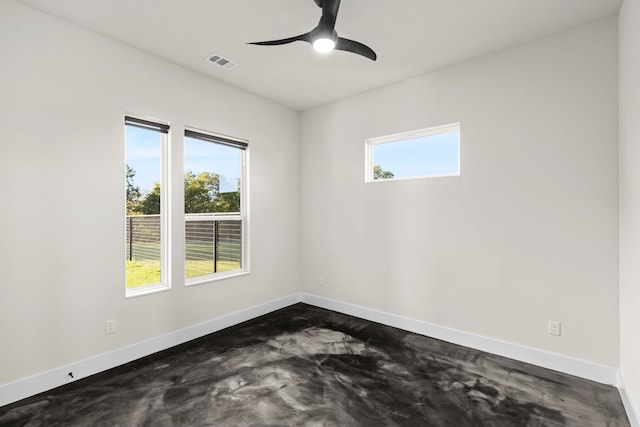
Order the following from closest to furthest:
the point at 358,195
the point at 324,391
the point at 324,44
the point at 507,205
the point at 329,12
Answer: the point at 329,12 < the point at 324,44 < the point at 324,391 < the point at 507,205 < the point at 358,195

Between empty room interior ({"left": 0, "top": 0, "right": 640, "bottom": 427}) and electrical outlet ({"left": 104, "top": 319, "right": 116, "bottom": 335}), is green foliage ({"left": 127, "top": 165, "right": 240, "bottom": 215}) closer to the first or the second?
empty room interior ({"left": 0, "top": 0, "right": 640, "bottom": 427})

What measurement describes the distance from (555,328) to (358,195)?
7.71 feet

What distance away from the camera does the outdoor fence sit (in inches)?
120

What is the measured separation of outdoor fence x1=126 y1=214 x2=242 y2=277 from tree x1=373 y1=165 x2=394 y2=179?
71.4 inches

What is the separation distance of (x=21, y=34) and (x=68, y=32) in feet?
1.01

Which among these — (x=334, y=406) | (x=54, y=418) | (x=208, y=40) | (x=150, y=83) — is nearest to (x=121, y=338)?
(x=54, y=418)

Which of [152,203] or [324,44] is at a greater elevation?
[324,44]

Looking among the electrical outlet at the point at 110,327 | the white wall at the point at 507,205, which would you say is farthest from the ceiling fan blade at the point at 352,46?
the electrical outlet at the point at 110,327

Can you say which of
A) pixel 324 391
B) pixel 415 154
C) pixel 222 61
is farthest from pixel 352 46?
pixel 324 391

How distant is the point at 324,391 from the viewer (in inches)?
93.7

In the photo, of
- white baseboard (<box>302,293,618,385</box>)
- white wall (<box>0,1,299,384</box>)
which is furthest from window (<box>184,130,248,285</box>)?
white baseboard (<box>302,293,618,385</box>)

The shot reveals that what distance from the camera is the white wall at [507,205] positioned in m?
2.53

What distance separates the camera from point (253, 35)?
9.00 ft

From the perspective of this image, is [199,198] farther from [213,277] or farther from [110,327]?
[110,327]
